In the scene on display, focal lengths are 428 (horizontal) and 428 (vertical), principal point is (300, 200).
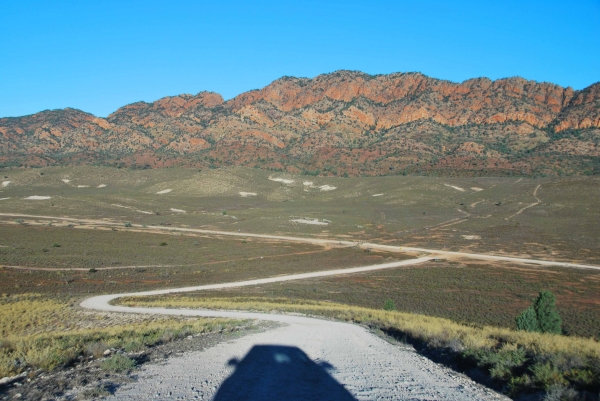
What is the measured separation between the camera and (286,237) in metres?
59.2

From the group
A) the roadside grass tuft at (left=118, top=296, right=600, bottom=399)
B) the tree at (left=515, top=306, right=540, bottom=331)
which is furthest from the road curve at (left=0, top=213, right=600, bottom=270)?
the roadside grass tuft at (left=118, top=296, right=600, bottom=399)

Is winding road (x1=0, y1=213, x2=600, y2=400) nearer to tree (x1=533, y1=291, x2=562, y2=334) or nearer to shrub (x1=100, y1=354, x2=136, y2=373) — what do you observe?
shrub (x1=100, y1=354, x2=136, y2=373)

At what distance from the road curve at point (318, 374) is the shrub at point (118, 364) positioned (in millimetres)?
340

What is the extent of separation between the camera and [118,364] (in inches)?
347

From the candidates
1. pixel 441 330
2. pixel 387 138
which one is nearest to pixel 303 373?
pixel 441 330

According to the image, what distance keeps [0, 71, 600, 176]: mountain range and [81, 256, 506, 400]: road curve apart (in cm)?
12494

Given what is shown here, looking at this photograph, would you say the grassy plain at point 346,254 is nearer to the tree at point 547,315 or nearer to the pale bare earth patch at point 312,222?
the pale bare earth patch at point 312,222

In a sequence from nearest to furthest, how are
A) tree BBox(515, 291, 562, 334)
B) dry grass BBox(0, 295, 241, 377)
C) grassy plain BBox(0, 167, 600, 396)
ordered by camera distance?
dry grass BBox(0, 295, 241, 377) < grassy plain BBox(0, 167, 600, 396) < tree BBox(515, 291, 562, 334)

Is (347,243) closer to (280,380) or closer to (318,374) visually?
(318,374)

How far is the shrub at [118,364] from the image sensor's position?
8.63 m

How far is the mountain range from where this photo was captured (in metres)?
140

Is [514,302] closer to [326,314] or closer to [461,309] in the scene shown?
[461,309]

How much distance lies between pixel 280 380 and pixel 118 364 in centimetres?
342

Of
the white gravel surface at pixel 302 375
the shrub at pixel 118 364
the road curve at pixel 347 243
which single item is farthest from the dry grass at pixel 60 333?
the road curve at pixel 347 243
